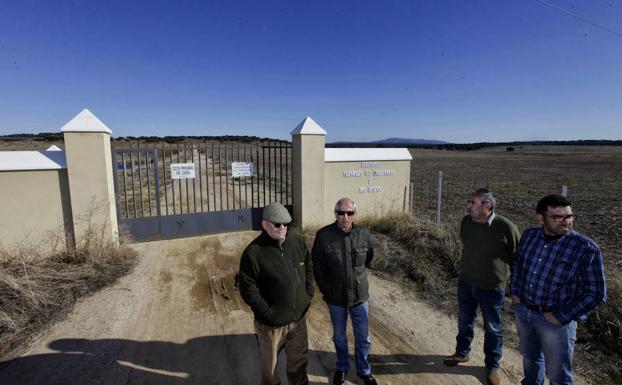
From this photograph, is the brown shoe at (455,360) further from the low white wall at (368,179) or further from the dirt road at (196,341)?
the low white wall at (368,179)

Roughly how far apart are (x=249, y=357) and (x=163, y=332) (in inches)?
49.1

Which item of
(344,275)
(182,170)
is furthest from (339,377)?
(182,170)

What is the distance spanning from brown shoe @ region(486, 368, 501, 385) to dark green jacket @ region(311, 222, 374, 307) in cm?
146

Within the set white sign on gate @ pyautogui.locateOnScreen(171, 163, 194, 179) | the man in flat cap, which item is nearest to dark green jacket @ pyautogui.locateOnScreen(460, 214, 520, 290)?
the man in flat cap

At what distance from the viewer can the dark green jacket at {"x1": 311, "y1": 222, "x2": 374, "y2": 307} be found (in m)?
2.99

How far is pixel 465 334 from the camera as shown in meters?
3.43

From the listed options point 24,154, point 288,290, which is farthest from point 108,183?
point 288,290

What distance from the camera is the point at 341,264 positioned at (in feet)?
9.79

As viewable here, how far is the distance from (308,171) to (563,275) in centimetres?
601

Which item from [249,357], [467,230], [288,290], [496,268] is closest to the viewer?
[288,290]

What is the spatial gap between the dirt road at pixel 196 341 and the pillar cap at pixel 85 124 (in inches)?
113

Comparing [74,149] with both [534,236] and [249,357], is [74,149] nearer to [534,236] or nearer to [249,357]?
[249,357]

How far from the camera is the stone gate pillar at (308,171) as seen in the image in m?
7.89

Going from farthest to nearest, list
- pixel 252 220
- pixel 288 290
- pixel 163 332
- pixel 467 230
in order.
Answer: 1. pixel 252 220
2. pixel 163 332
3. pixel 467 230
4. pixel 288 290
